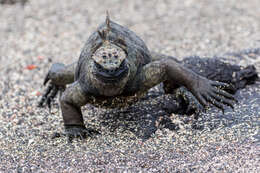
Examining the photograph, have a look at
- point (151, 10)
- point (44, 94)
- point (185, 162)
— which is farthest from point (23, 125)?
point (151, 10)

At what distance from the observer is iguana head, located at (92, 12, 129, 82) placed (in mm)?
3840

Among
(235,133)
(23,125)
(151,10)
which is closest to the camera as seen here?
(235,133)

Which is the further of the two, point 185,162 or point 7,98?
point 7,98

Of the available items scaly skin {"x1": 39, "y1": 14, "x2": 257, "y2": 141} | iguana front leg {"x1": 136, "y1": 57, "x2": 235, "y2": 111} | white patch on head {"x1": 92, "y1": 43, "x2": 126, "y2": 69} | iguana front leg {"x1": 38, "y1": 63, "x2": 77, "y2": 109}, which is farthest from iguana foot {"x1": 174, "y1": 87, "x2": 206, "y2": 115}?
iguana front leg {"x1": 38, "y1": 63, "x2": 77, "y2": 109}

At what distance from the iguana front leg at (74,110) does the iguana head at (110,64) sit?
628 millimetres

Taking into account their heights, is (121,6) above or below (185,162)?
above

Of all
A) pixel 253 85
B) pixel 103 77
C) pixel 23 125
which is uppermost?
pixel 103 77

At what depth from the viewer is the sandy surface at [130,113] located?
4047 millimetres

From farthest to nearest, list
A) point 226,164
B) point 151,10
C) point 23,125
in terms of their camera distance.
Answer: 1. point 151,10
2. point 23,125
3. point 226,164

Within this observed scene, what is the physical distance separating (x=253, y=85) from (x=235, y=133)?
1280mm

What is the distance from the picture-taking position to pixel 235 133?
169 inches

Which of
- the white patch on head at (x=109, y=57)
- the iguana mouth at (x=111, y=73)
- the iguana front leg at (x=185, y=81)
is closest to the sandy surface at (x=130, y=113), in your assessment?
the iguana front leg at (x=185, y=81)

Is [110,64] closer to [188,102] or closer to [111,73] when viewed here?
[111,73]

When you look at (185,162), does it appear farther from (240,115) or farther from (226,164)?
(240,115)
